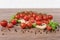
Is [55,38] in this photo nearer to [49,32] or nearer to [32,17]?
[49,32]

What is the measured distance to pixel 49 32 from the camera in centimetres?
166

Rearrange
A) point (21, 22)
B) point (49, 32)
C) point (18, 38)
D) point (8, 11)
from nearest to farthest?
point (18, 38), point (49, 32), point (21, 22), point (8, 11)

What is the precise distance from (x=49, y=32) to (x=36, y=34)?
9 cm
